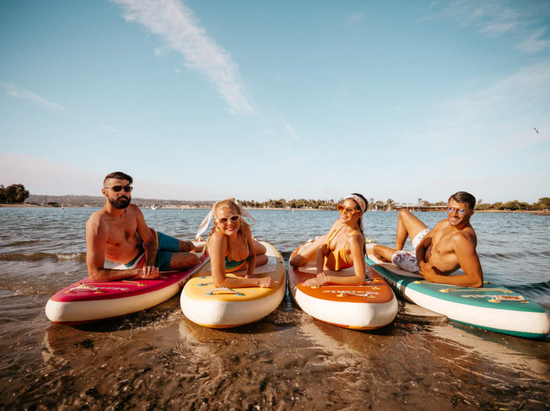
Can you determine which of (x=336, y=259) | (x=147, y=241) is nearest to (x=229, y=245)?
(x=147, y=241)

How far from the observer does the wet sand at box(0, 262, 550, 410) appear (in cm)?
236

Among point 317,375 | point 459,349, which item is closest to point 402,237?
point 459,349

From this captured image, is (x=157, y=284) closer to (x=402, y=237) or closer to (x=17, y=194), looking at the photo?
(x=402, y=237)

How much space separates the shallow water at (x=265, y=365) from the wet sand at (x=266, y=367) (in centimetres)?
1

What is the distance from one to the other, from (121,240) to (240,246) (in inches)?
76.5

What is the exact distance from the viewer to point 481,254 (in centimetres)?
1006

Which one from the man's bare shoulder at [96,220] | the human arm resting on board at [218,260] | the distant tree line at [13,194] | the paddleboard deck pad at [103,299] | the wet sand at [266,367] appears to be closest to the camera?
the wet sand at [266,367]

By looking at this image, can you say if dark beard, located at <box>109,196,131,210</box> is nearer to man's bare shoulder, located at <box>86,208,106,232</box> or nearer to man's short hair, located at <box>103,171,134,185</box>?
man's bare shoulder, located at <box>86,208,106,232</box>

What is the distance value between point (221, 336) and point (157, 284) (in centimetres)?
150

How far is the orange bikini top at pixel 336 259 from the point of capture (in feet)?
15.1

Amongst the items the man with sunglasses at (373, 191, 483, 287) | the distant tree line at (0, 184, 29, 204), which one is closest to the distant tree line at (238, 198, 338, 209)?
the distant tree line at (0, 184, 29, 204)

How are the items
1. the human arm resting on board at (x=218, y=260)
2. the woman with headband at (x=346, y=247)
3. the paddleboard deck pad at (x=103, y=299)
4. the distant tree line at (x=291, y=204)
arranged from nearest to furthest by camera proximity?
the paddleboard deck pad at (x=103, y=299)
the human arm resting on board at (x=218, y=260)
the woman with headband at (x=346, y=247)
the distant tree line at (x=291, y=204)

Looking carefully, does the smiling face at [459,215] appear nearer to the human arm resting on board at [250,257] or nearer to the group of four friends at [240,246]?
the group of four friends at [240,246]

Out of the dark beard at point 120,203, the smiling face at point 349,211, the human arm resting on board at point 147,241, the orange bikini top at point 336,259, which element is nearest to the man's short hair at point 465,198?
the smiling face at point 349,211
